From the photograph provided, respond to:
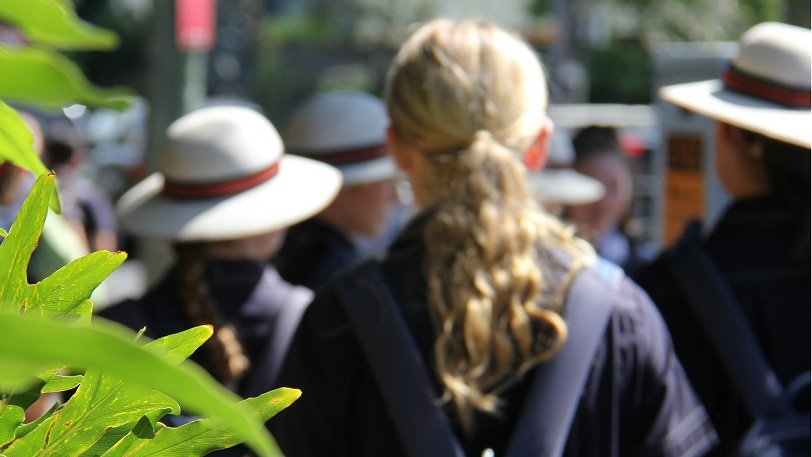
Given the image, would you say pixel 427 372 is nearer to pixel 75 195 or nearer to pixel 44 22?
pixel 44 22

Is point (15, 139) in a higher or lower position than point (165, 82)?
higher

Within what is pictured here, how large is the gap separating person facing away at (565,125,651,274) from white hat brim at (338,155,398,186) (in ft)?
4.51

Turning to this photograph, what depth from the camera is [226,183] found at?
2.34 m

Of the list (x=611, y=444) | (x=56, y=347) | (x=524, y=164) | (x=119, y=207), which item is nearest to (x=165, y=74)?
(x=119, y=207)

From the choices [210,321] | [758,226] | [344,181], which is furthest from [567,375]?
[344,181]

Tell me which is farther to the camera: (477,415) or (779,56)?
(779,56)

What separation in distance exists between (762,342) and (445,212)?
2.17ft

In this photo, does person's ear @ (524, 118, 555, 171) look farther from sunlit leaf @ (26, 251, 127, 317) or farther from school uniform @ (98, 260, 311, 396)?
sunlit leaf @ (26, 251, 127, 317)

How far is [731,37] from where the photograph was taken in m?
18.6

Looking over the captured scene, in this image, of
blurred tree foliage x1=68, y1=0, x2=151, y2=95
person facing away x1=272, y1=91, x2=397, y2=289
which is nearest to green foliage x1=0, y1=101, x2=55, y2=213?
person facing away x1=272, y1=91, x2=397, y2=289

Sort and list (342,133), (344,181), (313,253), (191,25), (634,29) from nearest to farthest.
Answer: (313,253), (344,181), (342,133), (191,25), (634,29)

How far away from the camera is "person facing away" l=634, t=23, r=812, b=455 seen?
1.85 m

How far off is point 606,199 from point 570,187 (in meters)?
0.26

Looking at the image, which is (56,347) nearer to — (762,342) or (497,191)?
(497,191)
